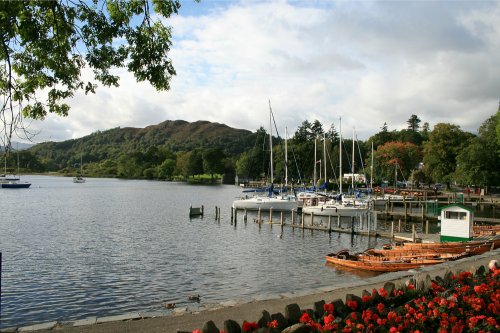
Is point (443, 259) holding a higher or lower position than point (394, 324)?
lower

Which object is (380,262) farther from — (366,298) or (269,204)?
(269,204)

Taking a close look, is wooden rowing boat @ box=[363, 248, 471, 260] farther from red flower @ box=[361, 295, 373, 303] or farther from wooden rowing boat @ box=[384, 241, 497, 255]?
red flower @ box=[361, 295, 373, 303]

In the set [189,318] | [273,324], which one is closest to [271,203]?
[189,318]

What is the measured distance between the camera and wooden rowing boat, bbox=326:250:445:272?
2344 cm

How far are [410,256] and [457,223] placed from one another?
585 cm

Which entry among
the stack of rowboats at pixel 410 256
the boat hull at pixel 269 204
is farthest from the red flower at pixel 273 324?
the boat hull at pixel 269 204

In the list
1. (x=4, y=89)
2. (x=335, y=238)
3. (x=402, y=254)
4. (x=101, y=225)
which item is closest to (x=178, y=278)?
(x=402, y=254)

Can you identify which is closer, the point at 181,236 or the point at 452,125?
the point at 181,236

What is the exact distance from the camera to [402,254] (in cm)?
2572

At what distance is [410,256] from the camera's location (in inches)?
977

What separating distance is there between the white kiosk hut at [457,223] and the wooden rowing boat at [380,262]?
586cm

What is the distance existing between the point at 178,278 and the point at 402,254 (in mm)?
12711

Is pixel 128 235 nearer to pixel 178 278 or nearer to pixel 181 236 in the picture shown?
pixel 181 236

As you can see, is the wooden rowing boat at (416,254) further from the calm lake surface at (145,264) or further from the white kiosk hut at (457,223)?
the white kiosk hut at (457,223)
